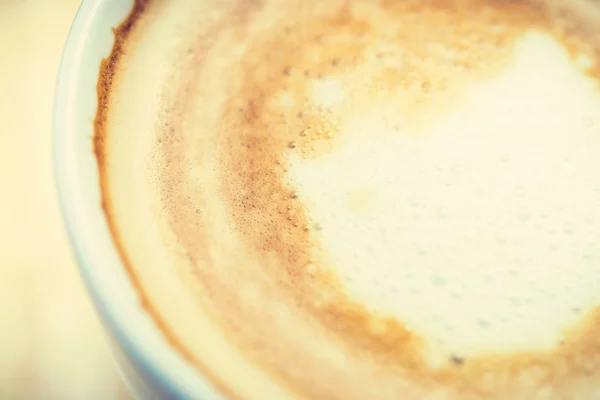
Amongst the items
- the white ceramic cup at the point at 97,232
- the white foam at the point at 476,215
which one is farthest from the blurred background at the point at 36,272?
the white foam at the point at 476,215

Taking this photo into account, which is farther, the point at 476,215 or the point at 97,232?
the point at 476,215

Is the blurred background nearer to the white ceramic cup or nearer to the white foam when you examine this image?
the white ceramic cup

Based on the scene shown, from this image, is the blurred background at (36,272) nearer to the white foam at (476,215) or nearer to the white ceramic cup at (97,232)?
the white ceramic cup at (97,232)

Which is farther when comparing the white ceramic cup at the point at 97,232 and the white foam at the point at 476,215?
the white foam at the point at 476,215

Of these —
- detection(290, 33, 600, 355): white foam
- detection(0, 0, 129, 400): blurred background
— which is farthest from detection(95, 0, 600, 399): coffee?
detection(0, 0, 129, 400): blurred background

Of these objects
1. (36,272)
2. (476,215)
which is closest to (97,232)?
(36,272)

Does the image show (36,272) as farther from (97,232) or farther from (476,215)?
(476,215)

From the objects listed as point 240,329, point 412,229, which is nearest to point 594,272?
A: point 412,229
